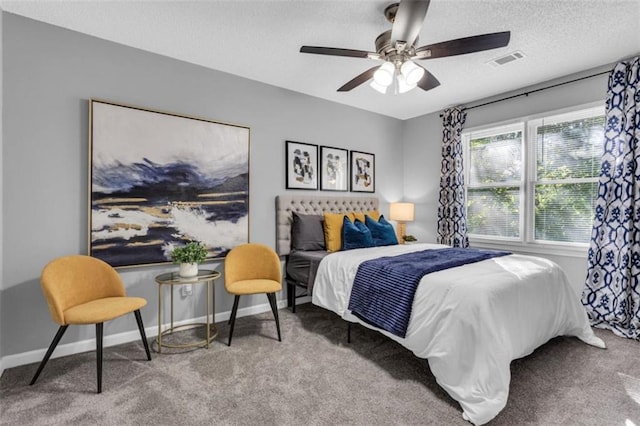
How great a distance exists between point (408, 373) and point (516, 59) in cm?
312

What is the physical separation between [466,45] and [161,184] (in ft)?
9.02

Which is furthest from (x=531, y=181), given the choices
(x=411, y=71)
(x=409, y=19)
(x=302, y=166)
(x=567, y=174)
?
(x=409, y=19)

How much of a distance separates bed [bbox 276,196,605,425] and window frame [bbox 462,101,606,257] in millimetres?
1151

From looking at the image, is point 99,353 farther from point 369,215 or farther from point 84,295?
point 369,215

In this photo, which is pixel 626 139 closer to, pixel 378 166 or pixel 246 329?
pixel 378 166

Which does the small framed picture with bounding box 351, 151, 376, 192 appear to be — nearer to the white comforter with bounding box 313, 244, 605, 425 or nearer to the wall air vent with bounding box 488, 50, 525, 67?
the wall air vent with bounding box 488, 50, 525, 67

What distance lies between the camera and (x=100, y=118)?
264 centimetres

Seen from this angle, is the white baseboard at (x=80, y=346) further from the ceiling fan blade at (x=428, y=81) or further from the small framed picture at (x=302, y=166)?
the ceiling fan blade at (x=428, y=81)

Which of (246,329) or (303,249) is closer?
(246,329)

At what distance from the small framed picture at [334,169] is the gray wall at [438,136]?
1335 millimetres

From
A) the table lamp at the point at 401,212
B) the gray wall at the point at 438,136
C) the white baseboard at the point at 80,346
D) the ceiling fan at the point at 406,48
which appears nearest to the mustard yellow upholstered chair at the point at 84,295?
the white baseboard at the point at 80,346

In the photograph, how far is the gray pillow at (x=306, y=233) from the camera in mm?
3666

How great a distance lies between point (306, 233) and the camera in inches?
145

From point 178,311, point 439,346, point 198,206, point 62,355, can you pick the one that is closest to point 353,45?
point 198,206
